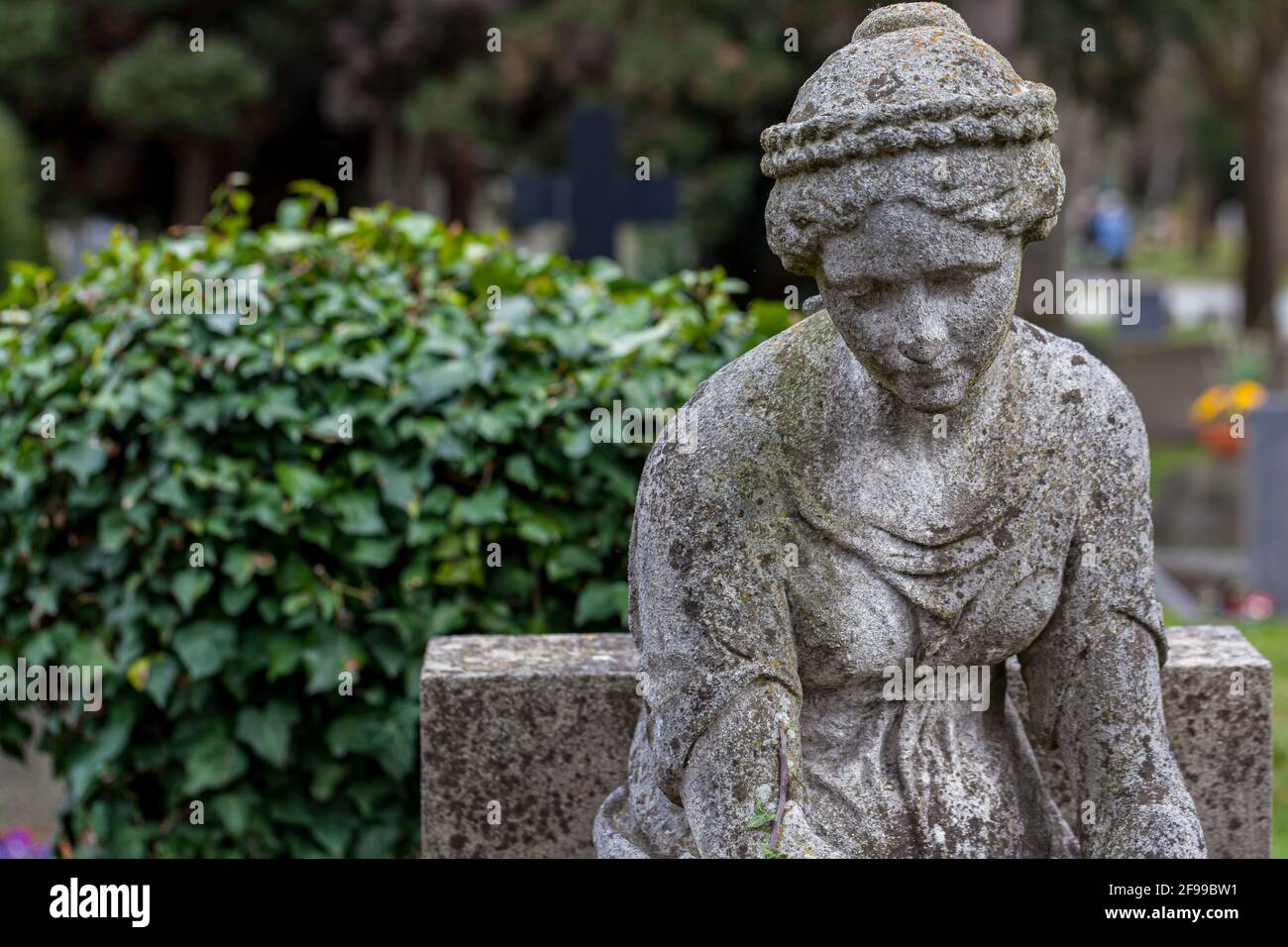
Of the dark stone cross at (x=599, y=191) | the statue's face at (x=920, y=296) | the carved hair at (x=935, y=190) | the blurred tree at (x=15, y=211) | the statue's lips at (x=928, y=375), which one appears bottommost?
the statue's lips at (x=928, y=375)

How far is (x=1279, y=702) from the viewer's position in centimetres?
721

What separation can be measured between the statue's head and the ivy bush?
77.9 inches

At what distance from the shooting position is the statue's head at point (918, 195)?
2.31 metres

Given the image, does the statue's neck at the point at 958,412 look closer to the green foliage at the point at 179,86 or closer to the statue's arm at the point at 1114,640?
the statue's arm at the point at 1114,640

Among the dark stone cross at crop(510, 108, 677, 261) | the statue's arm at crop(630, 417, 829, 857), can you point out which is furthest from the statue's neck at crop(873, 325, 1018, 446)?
the dark stone cross at crop(510, 108, 677, 261)

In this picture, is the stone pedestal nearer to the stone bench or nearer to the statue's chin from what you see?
the stone bench

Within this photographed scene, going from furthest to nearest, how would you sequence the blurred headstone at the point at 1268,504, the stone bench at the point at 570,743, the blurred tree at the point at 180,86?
the blurred tree at the point at 180,86 → the blurred headstone at the point at 1268,504 → the stone bench at the point at 570,743

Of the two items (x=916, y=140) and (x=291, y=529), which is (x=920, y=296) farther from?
(x=291, y=529)

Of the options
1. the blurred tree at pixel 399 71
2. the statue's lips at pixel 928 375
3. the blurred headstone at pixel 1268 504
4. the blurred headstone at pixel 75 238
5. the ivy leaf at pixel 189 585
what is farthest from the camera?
the blurred headstone at pixel 75 238

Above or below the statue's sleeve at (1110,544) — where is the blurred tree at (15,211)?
above

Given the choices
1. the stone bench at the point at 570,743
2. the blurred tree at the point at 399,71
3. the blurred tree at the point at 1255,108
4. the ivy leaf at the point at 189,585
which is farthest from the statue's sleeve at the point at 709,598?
the blurred tree at the point at 1255,108

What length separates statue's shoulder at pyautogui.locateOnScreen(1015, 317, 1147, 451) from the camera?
2.65 m

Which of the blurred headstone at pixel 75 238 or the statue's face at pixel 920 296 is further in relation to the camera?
the blurred headstone at pixel 75 238

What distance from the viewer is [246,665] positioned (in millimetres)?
4391
